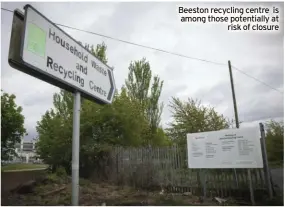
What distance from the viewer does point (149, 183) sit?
10047 mm

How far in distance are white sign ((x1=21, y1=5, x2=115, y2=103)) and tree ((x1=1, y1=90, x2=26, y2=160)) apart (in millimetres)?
13275

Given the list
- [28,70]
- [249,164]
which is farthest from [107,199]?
[28,70]

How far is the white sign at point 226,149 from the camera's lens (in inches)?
280

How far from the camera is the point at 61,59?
3297 millimetres

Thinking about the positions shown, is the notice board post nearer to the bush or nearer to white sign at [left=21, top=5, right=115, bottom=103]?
white sign at [left=21, top=5, right=115, bottom=103]

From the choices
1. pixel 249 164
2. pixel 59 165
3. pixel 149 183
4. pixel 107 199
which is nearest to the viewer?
pixel 249 164

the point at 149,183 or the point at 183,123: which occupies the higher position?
the point at 183,123

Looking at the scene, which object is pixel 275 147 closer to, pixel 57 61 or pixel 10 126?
pixel 57 61

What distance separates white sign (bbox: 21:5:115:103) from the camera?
9.39 ft

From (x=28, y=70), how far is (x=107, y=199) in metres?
6.55

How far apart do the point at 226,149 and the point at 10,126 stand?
44.4 feet

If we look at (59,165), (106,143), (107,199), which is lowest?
(107,199)

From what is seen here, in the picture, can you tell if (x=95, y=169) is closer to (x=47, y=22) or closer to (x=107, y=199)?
(x=107, y=199)

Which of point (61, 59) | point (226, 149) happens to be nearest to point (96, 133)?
point (226, 149)
